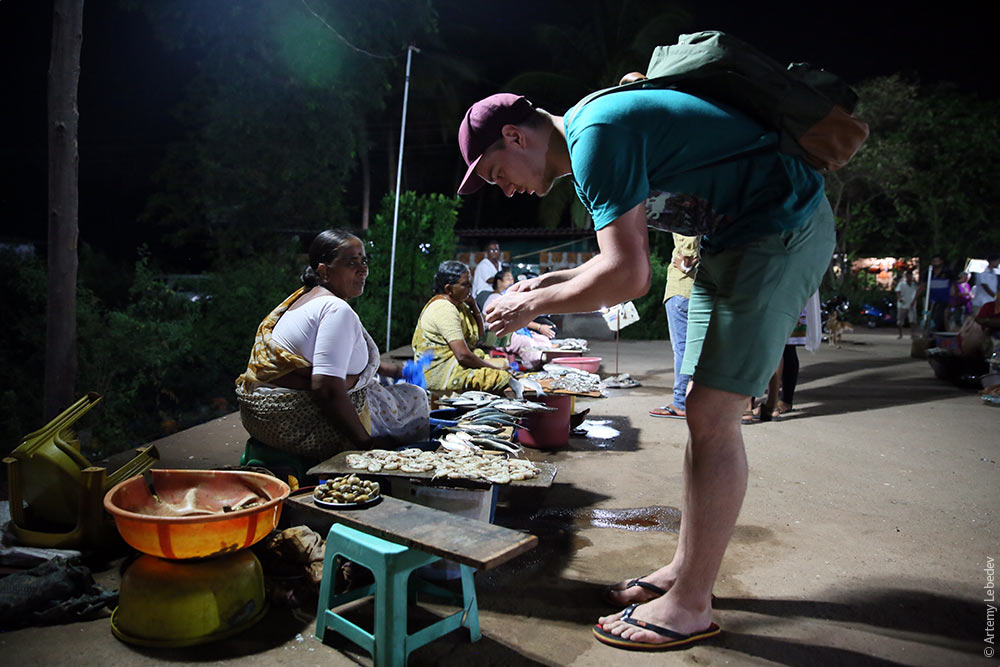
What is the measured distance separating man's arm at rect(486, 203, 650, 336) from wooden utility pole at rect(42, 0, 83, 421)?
417 cm

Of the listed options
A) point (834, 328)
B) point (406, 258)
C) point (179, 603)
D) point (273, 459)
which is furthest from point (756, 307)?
point (834, 328)

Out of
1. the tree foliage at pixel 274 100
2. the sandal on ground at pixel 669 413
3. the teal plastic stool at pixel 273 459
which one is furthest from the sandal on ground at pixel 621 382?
the tree foliage at pixel 274 100

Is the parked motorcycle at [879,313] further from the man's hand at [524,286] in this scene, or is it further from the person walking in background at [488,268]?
the man's hand at [524,286]

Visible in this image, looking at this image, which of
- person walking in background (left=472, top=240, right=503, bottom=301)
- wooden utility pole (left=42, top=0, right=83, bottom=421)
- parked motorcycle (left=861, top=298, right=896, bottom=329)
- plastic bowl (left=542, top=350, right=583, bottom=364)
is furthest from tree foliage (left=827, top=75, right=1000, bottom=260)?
wooden utility pole (left=42, top=0, right=83, bottom=421)

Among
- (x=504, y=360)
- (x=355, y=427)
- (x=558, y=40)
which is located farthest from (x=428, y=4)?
(x=355, y=427)

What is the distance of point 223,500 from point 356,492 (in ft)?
2.41

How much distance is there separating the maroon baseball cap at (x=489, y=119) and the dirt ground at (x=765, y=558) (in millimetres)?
1779

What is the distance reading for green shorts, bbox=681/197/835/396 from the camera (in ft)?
7.42

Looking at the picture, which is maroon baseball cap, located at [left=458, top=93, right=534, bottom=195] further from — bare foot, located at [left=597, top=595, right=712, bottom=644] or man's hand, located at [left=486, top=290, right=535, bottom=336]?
bare foot, located at [left=597, top=595, right=712, bottom=644]

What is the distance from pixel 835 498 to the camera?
423 centimetres

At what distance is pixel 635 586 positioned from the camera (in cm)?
275

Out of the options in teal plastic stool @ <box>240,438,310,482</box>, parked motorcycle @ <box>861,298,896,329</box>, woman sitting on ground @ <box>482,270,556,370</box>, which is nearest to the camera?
teal plastic stool @ <box>240,438,310,482</box>

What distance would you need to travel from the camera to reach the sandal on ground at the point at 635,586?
2.72 meters

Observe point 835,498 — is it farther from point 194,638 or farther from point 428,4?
point 428,4
